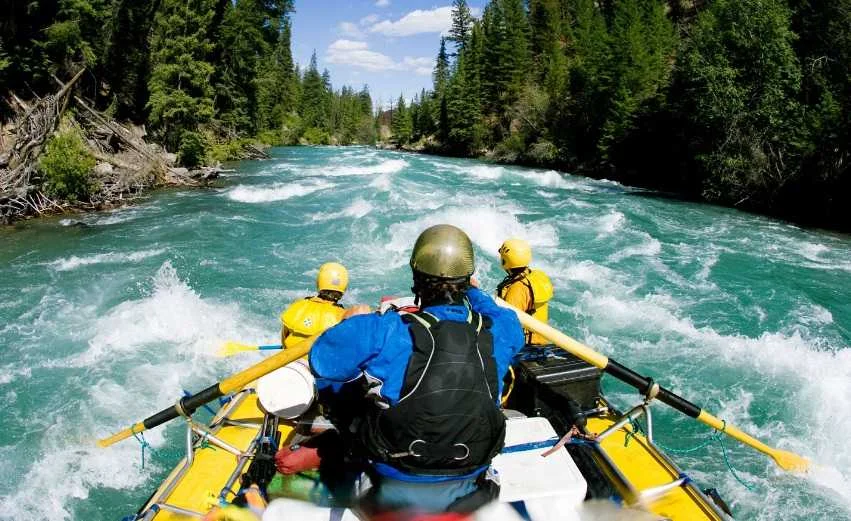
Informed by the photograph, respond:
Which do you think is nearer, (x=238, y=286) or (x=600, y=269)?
(x=238, y=286)

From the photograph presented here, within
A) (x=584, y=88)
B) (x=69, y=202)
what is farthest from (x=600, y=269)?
(x=584, y=88)

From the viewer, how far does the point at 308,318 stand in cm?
435

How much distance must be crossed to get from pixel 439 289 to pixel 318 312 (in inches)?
88.2

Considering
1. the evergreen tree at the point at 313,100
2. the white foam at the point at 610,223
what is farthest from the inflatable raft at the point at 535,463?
the evergreen tree at the point at 313,100

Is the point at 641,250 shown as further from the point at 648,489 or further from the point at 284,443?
the point at 284,443

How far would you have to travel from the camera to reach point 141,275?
10812 millimetres

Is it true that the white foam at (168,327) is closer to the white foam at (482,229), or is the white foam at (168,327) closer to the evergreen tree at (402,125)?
the white foam at (482,229)

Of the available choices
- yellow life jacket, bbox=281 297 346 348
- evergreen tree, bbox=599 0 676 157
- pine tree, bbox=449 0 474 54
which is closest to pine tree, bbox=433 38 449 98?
pine tree, bbox=449 0 474 54

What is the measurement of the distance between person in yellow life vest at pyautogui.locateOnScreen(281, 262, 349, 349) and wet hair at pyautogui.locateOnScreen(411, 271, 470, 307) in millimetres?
2114

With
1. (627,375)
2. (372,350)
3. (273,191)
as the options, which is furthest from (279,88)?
(372,350)

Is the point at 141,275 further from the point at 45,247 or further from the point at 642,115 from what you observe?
the point at 642,115

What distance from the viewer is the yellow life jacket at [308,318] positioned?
4332mm

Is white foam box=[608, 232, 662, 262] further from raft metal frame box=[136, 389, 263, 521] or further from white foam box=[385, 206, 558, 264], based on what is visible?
raft metal frame box=[136, 389, 263, 521]

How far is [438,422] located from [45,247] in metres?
13.5
